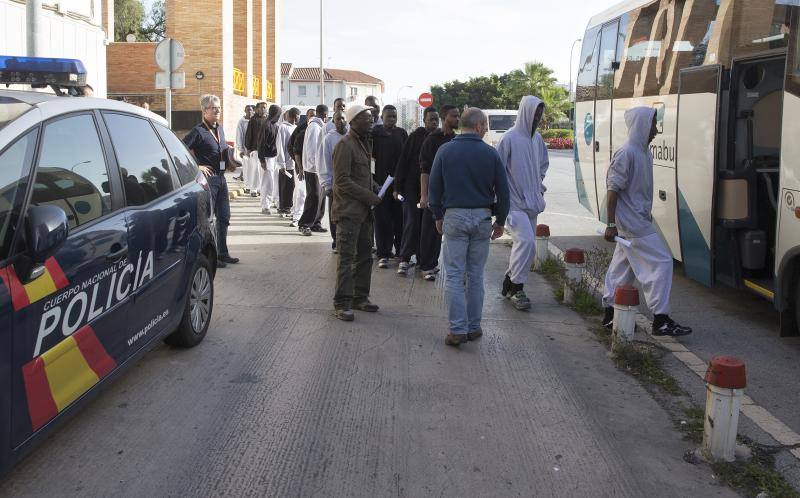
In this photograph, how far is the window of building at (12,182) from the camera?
3561 millimetres

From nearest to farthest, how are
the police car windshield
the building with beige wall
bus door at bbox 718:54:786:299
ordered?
1. the police car windshield
2. bus door at bbox 718:54:786:299
3. the building with beige wall

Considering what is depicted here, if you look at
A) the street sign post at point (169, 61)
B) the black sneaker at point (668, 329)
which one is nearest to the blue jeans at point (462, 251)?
the black sneaker at point (668, 329)

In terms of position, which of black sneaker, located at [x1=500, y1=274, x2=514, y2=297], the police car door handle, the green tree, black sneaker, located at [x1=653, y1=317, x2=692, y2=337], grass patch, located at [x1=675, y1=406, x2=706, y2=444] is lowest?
grass patch, located at [x1=675, y1=406, x2=706, y2=444]

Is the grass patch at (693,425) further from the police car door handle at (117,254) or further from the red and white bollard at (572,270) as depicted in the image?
the police car door handle at (117,254)

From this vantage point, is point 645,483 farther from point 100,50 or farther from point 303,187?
point 100,50

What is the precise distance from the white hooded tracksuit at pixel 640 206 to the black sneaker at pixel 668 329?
95 mm

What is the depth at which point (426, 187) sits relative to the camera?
8297 mm

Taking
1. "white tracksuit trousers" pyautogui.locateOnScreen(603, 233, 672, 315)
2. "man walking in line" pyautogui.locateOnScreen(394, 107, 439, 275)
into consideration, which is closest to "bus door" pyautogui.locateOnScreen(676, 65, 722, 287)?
"white tracksuit trousers" pyautogui.locateOnScreen(603, 233, 672, 315)

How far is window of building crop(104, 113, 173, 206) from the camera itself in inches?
195

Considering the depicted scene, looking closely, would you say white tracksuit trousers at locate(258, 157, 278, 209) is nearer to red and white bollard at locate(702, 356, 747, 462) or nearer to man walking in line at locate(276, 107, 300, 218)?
man walking in line at locate(276, 107, 300, 218)

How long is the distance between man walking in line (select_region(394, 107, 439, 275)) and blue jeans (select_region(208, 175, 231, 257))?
1975 millimetres

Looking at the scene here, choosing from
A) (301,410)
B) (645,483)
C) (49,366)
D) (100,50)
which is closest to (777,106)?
(645,483)

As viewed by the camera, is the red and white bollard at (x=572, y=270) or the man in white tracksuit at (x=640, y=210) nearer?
the man in white tracksuit at (x=640, y=210)

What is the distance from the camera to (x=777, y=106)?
25.1 ft
